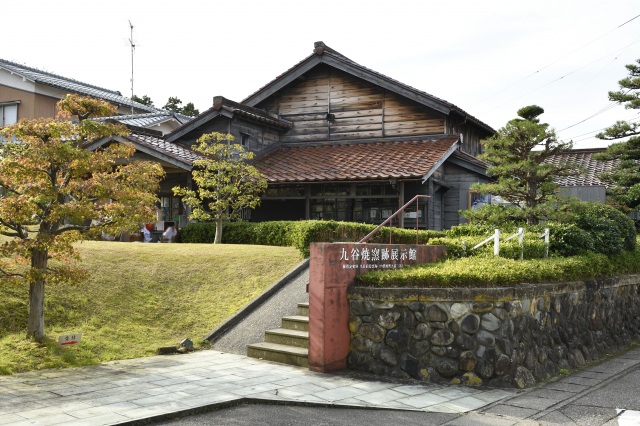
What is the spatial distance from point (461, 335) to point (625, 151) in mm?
14918

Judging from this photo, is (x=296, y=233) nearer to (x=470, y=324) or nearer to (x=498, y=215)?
(x=498, y=215)

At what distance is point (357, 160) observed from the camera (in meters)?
20.5

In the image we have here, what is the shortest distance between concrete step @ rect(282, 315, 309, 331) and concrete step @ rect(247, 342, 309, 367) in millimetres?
507

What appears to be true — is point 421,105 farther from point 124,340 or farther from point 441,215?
point 124,340

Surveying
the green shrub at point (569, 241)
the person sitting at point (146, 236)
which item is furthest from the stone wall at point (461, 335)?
the person sitting at point (146, 236)

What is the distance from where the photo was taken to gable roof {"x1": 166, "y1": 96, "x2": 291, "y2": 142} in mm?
21375

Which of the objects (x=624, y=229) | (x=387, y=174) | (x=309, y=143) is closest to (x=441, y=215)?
(x=387, y=174)

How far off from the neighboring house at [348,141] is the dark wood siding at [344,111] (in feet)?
0.13

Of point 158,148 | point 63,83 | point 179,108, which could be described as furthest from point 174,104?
point 158,148

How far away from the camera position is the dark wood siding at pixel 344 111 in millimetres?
21984

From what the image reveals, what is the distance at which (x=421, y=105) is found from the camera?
21.8 metres

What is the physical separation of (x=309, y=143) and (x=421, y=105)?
4844 mm

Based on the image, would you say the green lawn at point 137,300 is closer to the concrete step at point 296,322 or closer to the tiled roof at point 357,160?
the concrete step at point 296,322

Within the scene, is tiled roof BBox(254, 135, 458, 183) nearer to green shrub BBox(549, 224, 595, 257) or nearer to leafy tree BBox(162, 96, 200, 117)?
green shrub BBox(549, 224, 595, 257)
